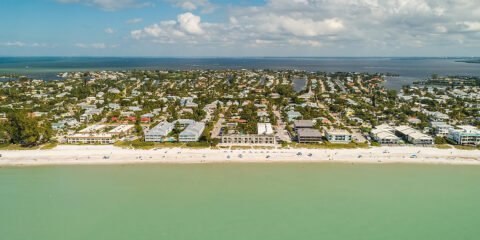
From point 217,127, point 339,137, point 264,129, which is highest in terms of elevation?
point 264,129

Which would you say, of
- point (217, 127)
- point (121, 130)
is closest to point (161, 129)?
point (121, 130)

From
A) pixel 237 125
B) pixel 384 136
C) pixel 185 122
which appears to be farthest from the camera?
pixel 185 122

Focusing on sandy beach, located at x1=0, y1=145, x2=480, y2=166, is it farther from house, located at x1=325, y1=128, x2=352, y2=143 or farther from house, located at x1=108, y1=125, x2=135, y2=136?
house, located at x1=108, y1=125, x2=135, y2=136

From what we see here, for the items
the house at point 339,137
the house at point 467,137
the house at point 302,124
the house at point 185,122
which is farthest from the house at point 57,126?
the house at point 467,137

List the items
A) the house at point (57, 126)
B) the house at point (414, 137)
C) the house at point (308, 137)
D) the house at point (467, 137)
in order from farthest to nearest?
the house at point (57, 126)
the house at point (308, 137)
the house at point (414, 137)
the house at point (467, 137)

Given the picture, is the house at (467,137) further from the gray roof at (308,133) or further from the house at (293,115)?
the house at (293,115)

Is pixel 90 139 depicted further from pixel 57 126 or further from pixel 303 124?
pixel 303 124

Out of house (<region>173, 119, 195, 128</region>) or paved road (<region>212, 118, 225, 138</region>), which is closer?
paved road (<region>212, 118, 225, 138</region>)

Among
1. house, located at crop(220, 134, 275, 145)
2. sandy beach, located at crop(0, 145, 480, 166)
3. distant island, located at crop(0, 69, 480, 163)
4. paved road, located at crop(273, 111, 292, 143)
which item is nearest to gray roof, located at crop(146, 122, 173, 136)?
distant island, located at crop(0, 69, 480, 163)
